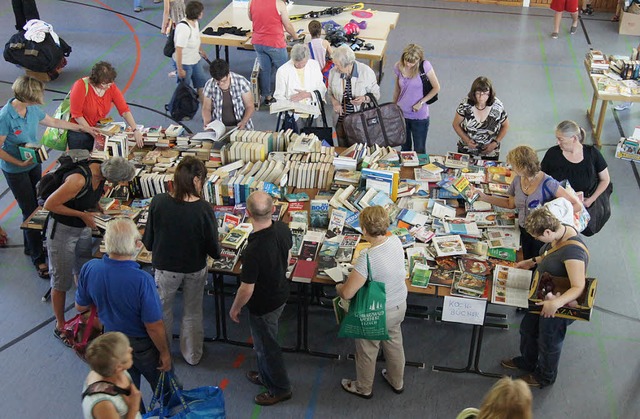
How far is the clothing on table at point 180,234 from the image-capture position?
184 inches

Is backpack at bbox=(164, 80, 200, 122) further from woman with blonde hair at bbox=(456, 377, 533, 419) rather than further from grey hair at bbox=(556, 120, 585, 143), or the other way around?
woman with blonde hair at bbox=(456, 377, 533, 419)

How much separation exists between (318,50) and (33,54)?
4339mm

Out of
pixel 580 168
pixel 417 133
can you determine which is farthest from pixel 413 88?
pixel 580 168

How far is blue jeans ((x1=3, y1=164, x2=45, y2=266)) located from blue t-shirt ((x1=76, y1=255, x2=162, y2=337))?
2234mm

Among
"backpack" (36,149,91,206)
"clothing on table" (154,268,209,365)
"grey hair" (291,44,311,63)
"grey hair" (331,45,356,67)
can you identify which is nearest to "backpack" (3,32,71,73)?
"grey hair" (291,44,311,63)

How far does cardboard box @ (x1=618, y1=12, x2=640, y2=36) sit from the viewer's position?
11930 mm

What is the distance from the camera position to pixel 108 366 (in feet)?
11.5

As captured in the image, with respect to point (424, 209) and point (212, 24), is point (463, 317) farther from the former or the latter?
point (212, 24)

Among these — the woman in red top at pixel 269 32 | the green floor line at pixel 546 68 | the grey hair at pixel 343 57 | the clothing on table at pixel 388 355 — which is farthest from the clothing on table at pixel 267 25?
the clothing on table at pixel 388 355

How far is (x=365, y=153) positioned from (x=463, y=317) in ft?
6.39

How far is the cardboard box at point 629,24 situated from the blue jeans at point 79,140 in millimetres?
9540

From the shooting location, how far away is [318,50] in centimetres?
825

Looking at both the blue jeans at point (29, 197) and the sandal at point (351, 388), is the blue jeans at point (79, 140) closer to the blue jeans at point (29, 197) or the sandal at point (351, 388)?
the blue jeans at point (29, 197)

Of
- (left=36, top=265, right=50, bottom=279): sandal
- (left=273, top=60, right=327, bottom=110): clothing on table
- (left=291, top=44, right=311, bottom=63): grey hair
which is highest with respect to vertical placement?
(left=291, top=44, right=311, bottom=63): grey hair
